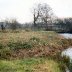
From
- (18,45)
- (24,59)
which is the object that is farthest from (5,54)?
(18,45)

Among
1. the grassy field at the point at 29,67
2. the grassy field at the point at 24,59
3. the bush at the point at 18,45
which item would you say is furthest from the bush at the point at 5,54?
the grassy field at the point at 29,67

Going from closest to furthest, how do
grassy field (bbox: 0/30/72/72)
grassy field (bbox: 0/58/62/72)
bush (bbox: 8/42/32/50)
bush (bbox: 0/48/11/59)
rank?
1. grassy field (bbox: 0/58/62/72)
2. grassy field (bbox: 0/30/72/72)
3. bush (bbox: 0/48/11/59)
4. bush (bbox: 8/42/32/50)

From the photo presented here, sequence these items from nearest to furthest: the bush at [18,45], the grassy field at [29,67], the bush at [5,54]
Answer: the grassy field at [29,67]
the bush at [5,54]
the bush at [18,45]

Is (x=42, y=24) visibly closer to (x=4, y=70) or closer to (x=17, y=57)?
(x=17, y=57)

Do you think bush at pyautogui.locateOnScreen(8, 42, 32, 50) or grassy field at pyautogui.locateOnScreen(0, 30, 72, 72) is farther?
bush at pyautogui.locateOnScreen(8, 42, 32, 50)

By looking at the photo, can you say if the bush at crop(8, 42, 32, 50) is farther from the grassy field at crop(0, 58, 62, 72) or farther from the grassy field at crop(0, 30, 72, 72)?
the grassy field at crop(0, 58, 62, 72)

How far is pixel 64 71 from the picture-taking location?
12773 mm

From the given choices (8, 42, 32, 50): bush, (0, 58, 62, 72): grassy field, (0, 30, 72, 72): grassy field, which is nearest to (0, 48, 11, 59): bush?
(0, 30, 72, 72): grassy field

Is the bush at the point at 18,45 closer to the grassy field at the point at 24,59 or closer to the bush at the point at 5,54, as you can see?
the grassy field at the point at 24,59

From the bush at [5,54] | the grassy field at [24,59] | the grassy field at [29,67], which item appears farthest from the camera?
the bush at [5,54]

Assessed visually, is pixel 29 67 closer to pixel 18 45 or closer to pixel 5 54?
pixel 5 54

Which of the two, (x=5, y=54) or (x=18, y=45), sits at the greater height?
(x=18, y=45)

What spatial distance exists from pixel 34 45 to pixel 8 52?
466 cm

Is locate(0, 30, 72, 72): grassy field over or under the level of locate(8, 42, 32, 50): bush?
under
